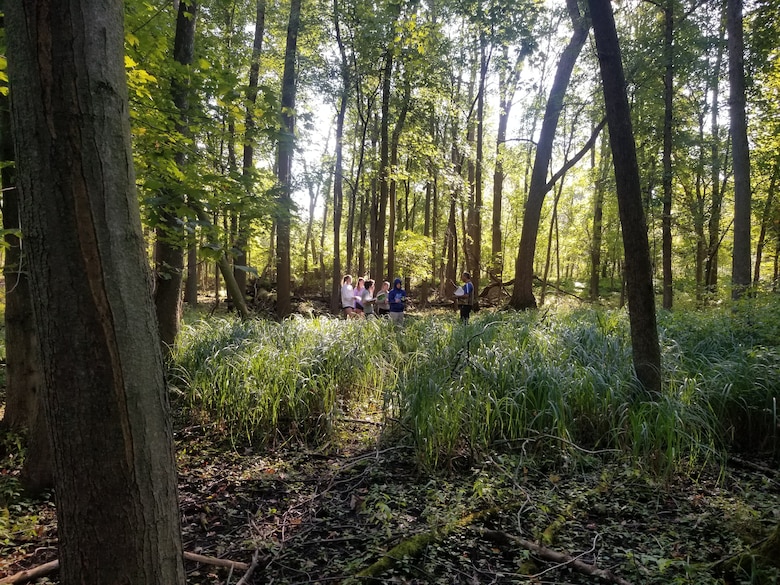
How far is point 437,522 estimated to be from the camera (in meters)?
2.75

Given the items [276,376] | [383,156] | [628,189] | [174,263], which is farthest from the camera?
[383,156]

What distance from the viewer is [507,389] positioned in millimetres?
4312

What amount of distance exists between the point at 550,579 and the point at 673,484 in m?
1.58

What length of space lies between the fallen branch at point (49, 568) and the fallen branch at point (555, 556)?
143cm

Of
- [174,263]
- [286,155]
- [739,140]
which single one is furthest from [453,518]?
[739,140]

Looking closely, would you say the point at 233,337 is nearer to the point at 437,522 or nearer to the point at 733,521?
the point at 437,522

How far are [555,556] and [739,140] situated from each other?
11933 mm

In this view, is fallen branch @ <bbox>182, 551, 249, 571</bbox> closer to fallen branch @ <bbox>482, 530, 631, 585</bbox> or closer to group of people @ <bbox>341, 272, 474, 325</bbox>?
fallen branch @ <bbox>482, 530, 631, 585</bbox>

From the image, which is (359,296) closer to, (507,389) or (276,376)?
(276,376)

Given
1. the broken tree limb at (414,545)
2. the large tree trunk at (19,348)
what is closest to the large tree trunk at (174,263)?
the large tree trunk at (19,348)

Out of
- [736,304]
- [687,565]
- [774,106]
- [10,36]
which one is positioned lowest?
[687,565]

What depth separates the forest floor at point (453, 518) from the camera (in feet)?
7.70

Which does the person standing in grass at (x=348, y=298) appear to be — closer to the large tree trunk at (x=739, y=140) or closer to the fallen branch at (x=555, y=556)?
the fallen branch at (x=555, y=556)

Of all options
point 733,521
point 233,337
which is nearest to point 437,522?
point 733,521
